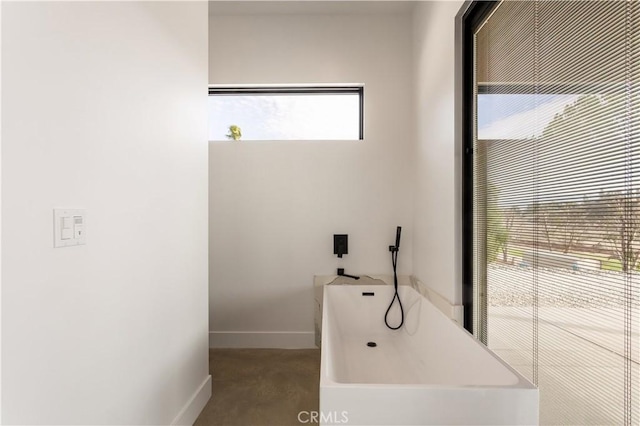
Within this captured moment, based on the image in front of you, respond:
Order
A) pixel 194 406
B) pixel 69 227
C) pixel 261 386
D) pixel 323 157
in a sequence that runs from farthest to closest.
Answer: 1. pixel 323 157
2. pixel 261 386
3. pixel 194 406
4. pixel 69 227

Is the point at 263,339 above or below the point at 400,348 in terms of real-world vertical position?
below

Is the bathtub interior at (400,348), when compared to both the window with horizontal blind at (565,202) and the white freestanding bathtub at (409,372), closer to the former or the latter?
the white freestanding bathtub at (409,372)

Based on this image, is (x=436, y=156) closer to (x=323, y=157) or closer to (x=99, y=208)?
(x=323, y=157)

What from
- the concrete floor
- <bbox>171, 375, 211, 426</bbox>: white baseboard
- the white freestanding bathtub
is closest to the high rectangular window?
the white freestanding bathtub

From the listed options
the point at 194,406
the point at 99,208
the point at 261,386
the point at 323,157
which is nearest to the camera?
the point at 99,208

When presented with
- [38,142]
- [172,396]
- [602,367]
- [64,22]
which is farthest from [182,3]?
[602,367]

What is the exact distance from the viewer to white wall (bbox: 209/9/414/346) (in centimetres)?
287

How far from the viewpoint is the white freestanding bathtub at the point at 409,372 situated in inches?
38.9

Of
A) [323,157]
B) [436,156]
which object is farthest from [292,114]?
[436,156]

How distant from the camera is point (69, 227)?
0.97m

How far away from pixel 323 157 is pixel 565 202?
1.97 m

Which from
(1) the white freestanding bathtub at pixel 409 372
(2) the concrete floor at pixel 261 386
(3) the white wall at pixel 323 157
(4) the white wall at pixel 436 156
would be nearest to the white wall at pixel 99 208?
Answer: (2) the concrete floor at pixel 261 386

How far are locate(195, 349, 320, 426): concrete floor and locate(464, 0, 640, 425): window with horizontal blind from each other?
117cm

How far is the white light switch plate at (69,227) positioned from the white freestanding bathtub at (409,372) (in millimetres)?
852
